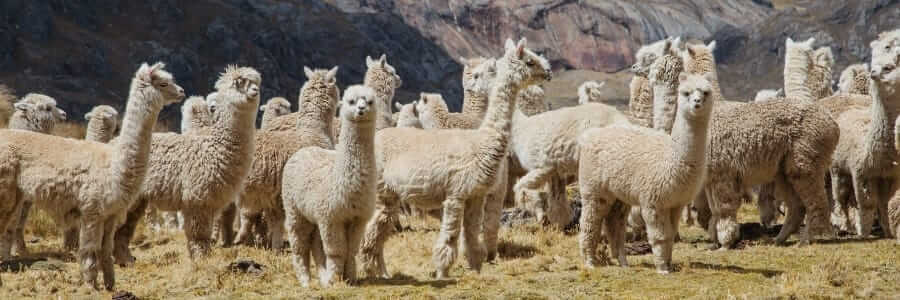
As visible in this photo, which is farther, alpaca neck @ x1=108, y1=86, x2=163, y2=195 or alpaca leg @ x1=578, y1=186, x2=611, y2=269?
alpaca leg @ x1=578, y1=186, x2=611, y2=269

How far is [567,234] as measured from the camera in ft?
41.9

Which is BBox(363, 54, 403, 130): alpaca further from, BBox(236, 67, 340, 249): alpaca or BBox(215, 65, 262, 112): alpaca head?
BBox(215, 65, 262, 112): alpaca head

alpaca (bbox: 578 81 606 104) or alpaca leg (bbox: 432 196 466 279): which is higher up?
alpaca (bbox: 578 81 606 104)

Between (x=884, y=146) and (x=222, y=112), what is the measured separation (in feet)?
23.5

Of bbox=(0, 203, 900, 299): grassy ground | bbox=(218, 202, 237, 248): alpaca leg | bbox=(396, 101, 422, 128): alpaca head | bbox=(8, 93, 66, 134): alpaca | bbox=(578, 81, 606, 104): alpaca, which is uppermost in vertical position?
bbox=(578, 81, 606, 104): alpaca

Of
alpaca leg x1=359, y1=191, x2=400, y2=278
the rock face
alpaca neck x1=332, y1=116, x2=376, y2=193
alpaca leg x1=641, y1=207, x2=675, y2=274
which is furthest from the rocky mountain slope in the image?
alpaca leg x1=641, y1=207, x2=675, y2=274

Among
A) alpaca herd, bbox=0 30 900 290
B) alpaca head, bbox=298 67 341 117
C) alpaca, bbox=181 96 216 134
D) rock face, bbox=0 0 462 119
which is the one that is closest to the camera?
alpaca herd, bbox=0 30 900 290

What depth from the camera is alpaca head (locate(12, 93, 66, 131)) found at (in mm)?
14086

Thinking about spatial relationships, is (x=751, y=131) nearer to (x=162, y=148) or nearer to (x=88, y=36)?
(x=162, y=148)

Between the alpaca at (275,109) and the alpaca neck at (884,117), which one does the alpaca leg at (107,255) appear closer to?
the alpaca at (275,109)

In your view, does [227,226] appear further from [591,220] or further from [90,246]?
[591,220]

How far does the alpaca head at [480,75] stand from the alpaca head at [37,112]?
579 centimetres

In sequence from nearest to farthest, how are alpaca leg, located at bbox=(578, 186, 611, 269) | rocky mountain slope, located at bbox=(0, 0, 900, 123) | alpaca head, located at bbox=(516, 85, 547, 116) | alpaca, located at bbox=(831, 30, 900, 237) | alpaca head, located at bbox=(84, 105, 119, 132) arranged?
alpaca leg, located at bbox=(578, 186, 611, 269) → alpaca, located at bbox=(831, 30, 900, 237) → alpaca head, located at bbox=(84, 105, 119, 132) → alpaca head, located at bbox=(516, 85, 547, 116) → rocky mountain slope, located at bbox=(0, 0, 900, 123)

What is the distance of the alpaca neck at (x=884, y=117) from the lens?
11375mm
